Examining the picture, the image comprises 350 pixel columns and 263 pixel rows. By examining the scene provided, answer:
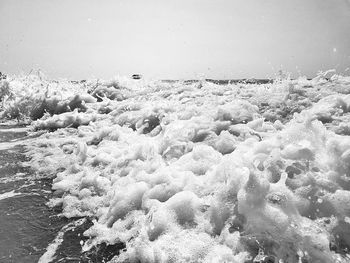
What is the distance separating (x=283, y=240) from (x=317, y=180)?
90 cm

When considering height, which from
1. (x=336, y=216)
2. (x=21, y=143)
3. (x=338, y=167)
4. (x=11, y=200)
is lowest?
(x=21, y=143)

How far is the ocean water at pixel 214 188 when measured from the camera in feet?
9.78

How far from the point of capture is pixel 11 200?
4.73 m

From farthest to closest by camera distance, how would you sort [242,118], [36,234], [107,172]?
[242,118], [107,172], [36,234]

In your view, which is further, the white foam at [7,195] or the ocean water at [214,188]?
the white foam at [7,195]

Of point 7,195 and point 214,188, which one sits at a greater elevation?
point 214,188

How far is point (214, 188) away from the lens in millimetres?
3855

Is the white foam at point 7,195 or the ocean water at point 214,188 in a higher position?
the ocean water at point 214,188

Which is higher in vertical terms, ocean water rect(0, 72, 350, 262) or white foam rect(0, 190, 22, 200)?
ocean water rect(0, 72, 350, 262)

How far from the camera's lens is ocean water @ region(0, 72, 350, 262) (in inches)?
117

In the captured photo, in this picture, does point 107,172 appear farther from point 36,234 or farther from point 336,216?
point 336,216

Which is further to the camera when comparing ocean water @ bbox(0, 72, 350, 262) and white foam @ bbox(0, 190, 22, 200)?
white foam @ bbox(0, 190, 22, 200)

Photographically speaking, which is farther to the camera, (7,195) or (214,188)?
(7,195)

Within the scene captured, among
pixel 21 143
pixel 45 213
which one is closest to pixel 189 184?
pixel 45 213
